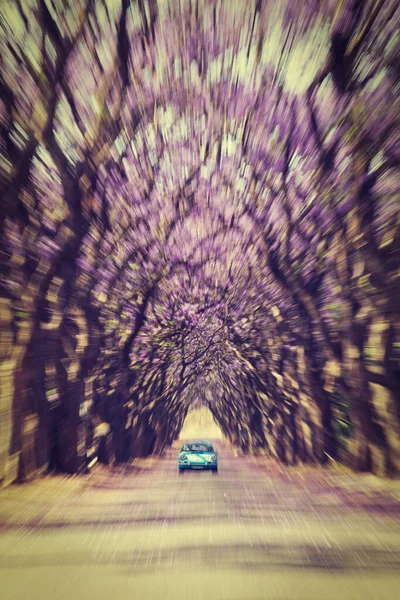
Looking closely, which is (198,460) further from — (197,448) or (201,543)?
(201,543)

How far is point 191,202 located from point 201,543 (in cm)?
973

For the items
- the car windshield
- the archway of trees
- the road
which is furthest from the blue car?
the road

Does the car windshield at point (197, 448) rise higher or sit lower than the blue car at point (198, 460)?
higher

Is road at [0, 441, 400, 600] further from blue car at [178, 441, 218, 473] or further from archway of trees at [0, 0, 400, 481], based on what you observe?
blue car at [178, 441, 218, 473]

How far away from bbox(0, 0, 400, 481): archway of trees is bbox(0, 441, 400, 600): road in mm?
2279

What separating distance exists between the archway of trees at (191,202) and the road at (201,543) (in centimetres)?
228

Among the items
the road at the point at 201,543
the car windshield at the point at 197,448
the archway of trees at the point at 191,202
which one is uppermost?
the archway of trees at the point at 191,202

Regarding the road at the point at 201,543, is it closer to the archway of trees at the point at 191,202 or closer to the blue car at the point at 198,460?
the archway of trees at the point at 191,202

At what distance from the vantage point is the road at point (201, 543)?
4.99 m

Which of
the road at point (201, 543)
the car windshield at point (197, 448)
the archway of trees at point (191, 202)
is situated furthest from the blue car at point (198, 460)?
the road at point (201, 543)

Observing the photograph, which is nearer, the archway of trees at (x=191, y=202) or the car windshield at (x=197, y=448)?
the archway of trees at (x=191, y=202)

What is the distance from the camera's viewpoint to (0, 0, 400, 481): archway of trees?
27.5ft

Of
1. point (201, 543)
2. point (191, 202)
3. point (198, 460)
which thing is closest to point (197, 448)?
point (198, 460)

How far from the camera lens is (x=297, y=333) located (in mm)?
17266
